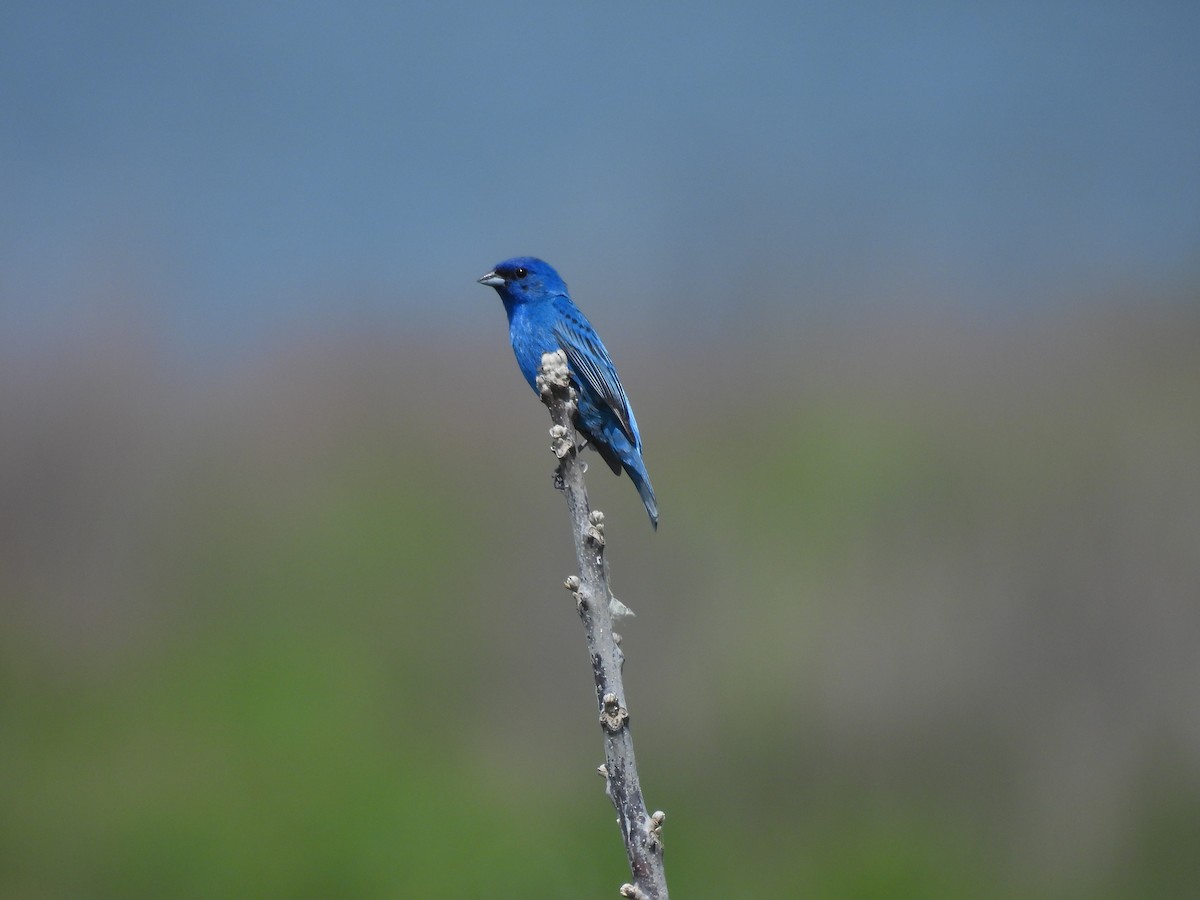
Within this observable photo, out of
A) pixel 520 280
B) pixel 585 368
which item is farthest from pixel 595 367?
pixel 520 280

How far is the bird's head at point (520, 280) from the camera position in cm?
611

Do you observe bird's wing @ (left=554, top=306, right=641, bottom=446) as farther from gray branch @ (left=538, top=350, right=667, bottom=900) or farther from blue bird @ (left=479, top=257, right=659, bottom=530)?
gray branch @ (left=538, top=350, right=667, bottom=900)

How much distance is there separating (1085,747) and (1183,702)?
0.96 meters

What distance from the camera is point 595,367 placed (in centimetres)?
543

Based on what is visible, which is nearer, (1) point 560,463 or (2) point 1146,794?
(1) point 560,463

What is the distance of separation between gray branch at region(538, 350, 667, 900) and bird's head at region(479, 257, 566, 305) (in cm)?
274

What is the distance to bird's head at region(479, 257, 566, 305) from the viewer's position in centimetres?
611

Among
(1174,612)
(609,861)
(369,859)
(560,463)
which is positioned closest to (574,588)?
(560,463)

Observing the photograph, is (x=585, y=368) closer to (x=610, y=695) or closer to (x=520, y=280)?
(x=520, y=280)

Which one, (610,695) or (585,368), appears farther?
(585,368)

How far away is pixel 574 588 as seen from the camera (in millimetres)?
3250

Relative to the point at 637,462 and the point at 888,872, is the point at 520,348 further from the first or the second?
the point at 888,872

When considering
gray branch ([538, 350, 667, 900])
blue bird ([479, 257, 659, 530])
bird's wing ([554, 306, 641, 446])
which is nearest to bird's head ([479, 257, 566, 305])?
blue bird ([479, 257, 659, 530])

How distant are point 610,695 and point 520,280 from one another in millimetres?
Answer: 3687
